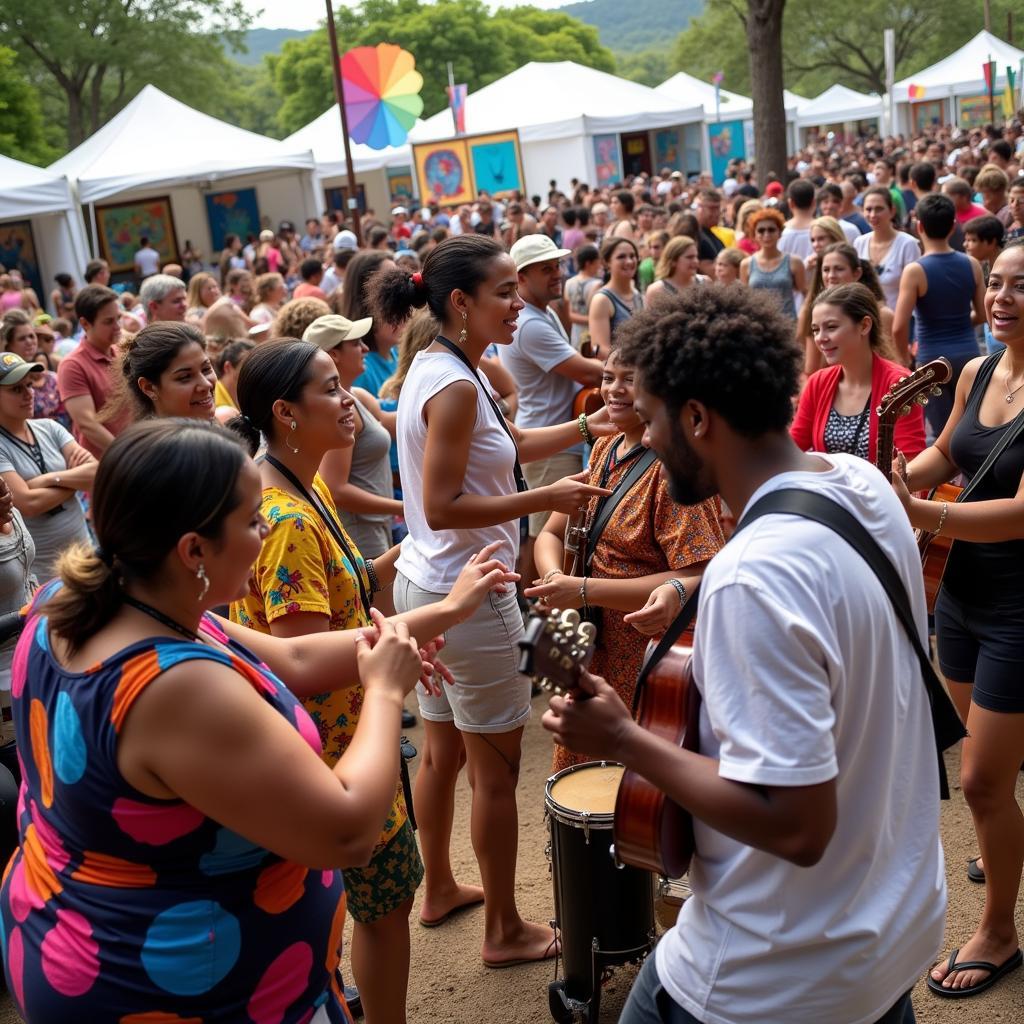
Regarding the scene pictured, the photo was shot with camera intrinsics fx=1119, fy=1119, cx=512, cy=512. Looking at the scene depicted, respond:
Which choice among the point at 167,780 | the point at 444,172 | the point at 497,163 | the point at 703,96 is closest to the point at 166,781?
the point at 167,780

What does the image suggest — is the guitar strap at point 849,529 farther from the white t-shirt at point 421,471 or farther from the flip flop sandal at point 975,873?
the flip flop sandal at point 975,873

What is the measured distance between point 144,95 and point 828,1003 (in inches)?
907

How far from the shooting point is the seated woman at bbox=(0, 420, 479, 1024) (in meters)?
1.75

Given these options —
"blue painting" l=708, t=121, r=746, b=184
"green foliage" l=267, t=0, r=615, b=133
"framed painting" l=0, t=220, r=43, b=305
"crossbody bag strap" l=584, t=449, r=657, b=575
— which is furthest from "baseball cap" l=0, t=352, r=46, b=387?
"green foliage" l=267, t=0, r=615, b=133

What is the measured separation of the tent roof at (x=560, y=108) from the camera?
27.6m

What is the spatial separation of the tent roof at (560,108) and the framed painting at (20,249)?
32.5 feet

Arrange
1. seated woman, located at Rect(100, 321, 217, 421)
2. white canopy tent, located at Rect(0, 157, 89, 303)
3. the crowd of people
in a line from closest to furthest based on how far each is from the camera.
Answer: the crowd of people
seated woman, located at Rect(100, 321, 217, 421)
white canopy tent, located at Rect(0, 157, 89, 303)

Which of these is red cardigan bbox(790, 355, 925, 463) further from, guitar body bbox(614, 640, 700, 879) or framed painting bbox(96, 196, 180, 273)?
framed painting bbox(96, 196, 180, 273)

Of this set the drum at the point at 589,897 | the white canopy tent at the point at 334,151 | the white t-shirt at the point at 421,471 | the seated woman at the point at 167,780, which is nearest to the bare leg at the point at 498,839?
the drum at the point at 589,897

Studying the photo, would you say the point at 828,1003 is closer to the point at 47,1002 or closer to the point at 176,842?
the point at 176,842

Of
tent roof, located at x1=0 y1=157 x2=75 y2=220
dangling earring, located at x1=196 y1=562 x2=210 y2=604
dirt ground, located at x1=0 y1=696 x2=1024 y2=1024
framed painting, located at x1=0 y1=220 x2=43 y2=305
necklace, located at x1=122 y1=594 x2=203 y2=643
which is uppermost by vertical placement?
tent roof, located at x1=0 y1=157 x2=75 y2=220

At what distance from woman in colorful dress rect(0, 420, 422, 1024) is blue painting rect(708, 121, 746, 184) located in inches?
1485

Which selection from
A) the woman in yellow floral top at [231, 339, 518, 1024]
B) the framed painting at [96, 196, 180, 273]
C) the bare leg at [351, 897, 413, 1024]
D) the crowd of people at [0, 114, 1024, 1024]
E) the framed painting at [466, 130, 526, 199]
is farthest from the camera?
the framed painting at [466, 130, 526, 199]

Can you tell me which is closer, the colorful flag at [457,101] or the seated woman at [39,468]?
the seated woman at [39,468]
